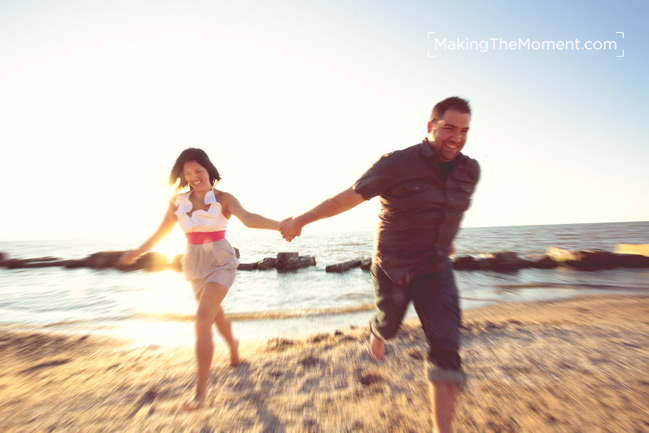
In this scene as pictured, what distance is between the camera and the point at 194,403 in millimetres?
2945

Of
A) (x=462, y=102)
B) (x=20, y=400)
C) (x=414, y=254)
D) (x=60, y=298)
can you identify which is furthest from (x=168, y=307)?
(x=462, y=102)

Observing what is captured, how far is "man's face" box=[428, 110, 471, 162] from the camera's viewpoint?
2.36 metres

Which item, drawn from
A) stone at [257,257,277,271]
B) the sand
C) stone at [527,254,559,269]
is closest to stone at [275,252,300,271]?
stone at [257,257,277,271]

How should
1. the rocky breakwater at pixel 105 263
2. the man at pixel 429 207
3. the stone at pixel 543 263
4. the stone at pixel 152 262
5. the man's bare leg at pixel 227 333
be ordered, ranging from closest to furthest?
the man at pixel 429 207 → the man's bare leg at pixel 227 333 → the stone at pixel 543 263 → the stone at pixel 152 262 → the rocky breakwater at pixel 105 263

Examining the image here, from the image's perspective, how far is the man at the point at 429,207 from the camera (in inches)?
92.2

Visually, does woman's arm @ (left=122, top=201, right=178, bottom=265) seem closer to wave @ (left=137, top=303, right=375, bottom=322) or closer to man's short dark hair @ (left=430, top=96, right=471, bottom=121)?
man's short dark hair @ (left=430, top=96, right=471, bottom=121)

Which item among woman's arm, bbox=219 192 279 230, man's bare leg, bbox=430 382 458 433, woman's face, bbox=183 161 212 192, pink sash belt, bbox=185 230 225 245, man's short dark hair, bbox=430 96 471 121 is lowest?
man's bare leg, bbox=430 382 458 433

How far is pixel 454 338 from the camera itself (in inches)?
86.7

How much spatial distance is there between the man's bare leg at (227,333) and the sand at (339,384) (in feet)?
0.42

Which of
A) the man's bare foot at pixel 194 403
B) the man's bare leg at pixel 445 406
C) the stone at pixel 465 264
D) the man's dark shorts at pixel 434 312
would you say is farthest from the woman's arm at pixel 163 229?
the stone at pixel 465 264

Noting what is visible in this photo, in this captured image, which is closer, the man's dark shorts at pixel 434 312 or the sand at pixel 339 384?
the man's dark shorts at pixel 434 312

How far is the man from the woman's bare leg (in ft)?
5.77

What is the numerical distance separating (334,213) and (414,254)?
76cm

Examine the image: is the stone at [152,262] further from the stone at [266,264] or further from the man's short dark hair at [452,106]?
the man's short dark hair at [452,106]
